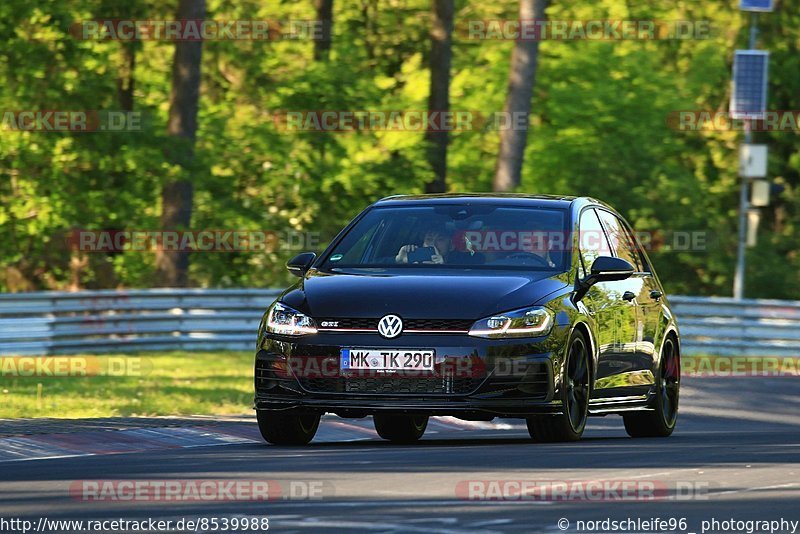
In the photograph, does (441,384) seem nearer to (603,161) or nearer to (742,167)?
(742,167)

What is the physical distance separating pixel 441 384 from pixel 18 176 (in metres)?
23.1

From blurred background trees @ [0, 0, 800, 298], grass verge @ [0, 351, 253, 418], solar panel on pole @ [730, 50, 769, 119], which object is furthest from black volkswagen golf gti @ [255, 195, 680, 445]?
blurred background trees @ [0, 0, 800, 298]

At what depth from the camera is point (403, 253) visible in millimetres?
13969

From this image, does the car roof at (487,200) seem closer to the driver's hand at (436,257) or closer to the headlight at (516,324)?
the driver's hand at (436,257)

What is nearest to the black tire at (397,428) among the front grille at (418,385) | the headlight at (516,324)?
A: the front grille at (418,385)

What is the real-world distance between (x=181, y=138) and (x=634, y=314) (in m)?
21.0

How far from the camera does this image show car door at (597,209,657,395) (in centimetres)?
1471

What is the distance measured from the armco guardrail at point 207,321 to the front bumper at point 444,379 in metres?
15.9

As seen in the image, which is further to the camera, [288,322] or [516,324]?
[288,322]

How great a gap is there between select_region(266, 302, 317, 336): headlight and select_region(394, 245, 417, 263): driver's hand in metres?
1.01

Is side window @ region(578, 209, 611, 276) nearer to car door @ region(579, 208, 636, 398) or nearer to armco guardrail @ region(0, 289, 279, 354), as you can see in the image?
car door @ region(579, 208, 636, 398)

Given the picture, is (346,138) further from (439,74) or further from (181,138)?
(181,138)

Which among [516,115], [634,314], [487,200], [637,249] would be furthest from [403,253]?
[516,115]

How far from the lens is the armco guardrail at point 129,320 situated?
27.6 m
